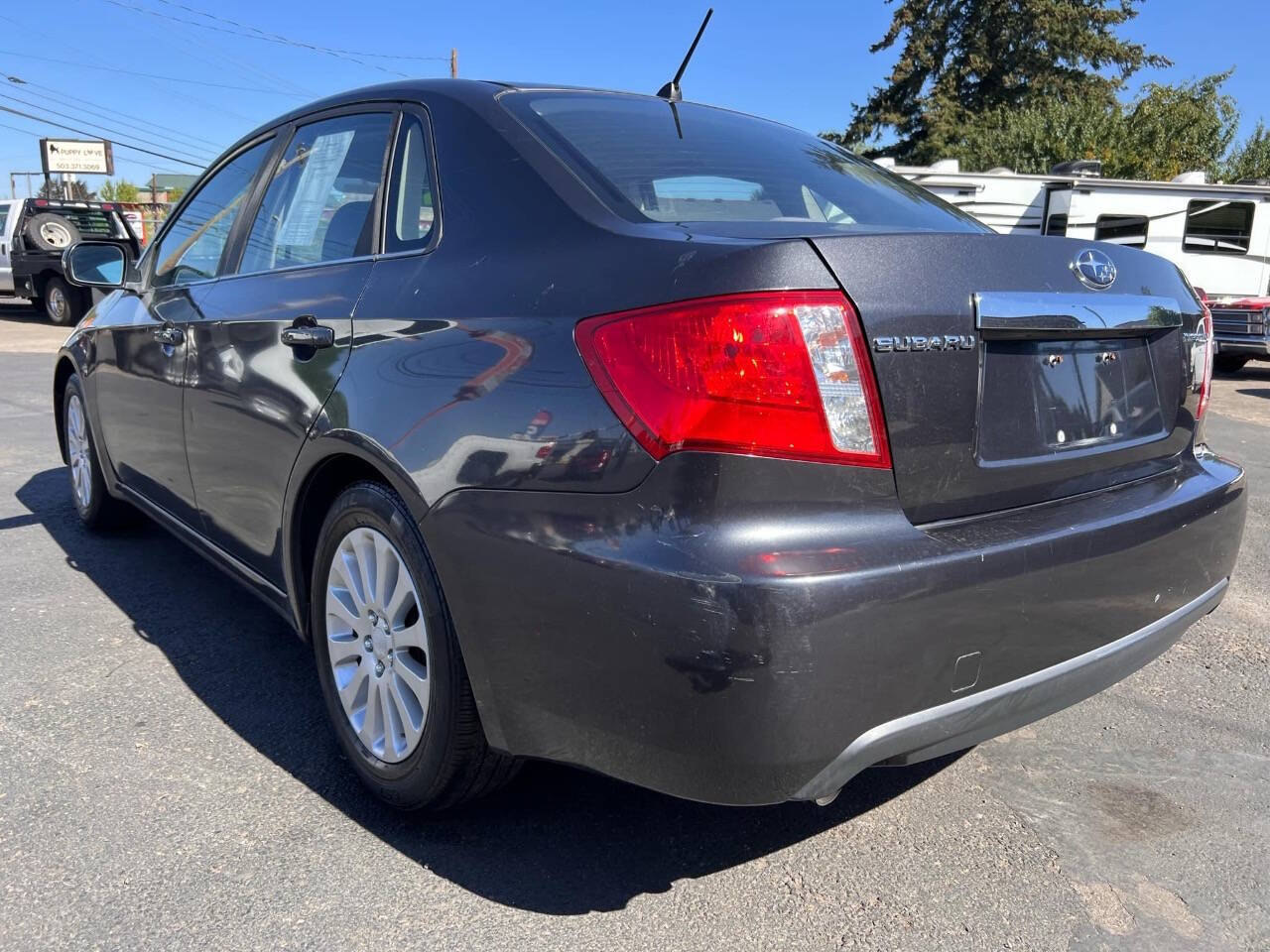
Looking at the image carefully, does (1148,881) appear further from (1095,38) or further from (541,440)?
(1095,38)

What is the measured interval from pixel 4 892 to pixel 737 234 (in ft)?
6.37

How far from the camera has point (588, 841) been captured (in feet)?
7.67

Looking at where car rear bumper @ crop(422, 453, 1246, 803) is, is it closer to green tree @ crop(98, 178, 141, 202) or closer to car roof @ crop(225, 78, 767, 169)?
car roof @ crop(225, 78, 767, 169)

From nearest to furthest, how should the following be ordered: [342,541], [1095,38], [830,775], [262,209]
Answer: [830,775] → [342,541] → [262,209] → [1095,38]

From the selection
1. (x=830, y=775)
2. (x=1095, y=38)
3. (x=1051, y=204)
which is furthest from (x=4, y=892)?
(x=1095, y=38)

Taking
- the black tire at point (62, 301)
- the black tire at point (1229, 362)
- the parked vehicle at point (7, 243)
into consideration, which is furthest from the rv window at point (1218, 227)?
the parked vehicle at point (7, 243)

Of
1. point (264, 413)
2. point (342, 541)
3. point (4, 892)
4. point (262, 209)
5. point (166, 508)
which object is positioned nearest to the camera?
point (4, 892)

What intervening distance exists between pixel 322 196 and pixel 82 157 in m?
39.4

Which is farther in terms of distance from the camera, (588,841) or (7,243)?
(7,243)

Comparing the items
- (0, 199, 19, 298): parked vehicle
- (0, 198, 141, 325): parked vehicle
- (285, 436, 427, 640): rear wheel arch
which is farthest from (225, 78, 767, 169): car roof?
(0, 199, 19, 298): parked vehicle

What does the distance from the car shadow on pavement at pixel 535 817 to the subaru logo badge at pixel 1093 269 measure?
4.23 ft

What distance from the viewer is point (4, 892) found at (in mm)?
2109

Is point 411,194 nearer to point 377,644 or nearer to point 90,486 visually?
point 377,644

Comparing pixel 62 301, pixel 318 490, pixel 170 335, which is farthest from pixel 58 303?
pixel 318 490
